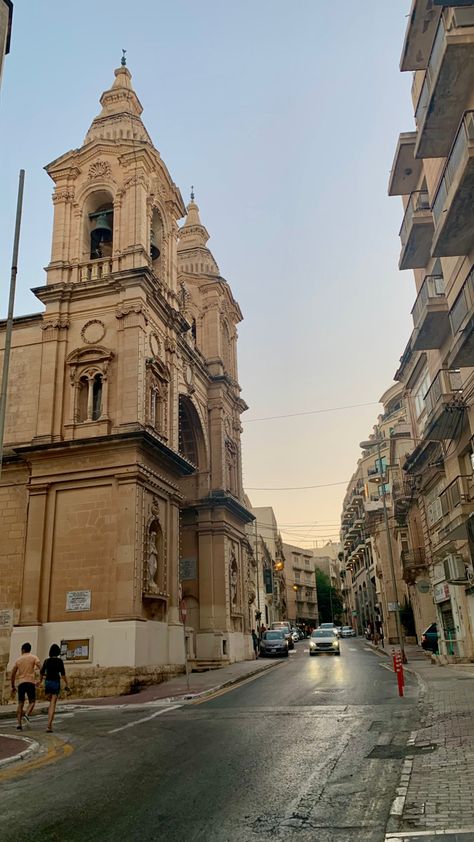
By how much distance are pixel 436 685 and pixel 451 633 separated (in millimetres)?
8710

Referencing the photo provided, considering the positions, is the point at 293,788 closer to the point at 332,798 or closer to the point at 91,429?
the point at 332,798

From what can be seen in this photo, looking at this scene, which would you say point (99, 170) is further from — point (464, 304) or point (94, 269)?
point (464, 304)

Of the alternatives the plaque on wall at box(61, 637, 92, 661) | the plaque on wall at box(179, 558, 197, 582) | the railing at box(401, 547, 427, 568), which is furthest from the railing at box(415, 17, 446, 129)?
the railing at box(401, 547, 427, 568)

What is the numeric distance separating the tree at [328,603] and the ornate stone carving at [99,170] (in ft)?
368

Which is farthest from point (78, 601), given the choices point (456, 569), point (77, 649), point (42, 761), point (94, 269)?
point (42, 761)

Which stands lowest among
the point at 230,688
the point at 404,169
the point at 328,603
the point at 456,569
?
the point at 230,688

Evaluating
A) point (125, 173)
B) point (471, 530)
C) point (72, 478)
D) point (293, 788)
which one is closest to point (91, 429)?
point (72, 478)

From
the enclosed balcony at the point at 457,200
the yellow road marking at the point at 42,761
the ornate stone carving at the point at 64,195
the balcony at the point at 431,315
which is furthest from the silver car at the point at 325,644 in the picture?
the yellow road marking at the point at 42,761

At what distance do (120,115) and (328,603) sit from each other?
116 meters

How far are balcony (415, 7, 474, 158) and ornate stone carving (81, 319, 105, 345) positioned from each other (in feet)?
44.6

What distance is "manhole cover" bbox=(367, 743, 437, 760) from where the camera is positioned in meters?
8.30

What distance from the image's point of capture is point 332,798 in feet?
21.1

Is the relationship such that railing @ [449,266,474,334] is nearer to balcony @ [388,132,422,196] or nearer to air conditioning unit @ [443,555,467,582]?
balcony @ [388,132,422,196]

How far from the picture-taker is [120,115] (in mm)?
Answer: 31078
